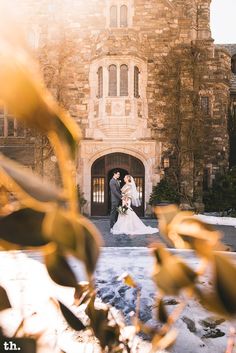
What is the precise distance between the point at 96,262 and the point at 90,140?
11.6 m

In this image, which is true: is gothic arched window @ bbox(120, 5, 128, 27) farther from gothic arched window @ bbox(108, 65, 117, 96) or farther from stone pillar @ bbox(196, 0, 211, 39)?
stone pillar @ bbox(196, 0, 211, 39)

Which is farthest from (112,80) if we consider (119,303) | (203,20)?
(119,303)

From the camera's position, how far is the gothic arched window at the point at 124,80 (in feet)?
37.2

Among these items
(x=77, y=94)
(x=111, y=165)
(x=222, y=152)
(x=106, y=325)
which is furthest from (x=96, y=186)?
(x=106, y=325)

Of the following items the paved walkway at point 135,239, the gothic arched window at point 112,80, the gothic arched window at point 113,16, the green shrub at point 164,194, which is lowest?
the paved walkway at point 135,239

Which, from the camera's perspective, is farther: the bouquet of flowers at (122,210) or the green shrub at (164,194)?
the green shrub at (164,194)

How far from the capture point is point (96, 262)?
0.99 ft

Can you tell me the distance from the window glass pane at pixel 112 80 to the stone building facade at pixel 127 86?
3 centimetres

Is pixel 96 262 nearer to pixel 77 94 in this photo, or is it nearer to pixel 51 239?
pixel 51 239

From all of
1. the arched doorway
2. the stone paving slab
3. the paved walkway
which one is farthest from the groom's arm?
the stone paving slab

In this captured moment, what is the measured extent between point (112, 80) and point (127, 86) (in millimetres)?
498

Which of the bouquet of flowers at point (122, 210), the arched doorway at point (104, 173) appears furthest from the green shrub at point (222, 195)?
the bouquet of flowers at point (122, 210)

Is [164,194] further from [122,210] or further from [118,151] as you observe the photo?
[122,210]

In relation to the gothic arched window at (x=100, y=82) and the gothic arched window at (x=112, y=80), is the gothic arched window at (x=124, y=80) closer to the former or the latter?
the gothic arched window at (x=112, y=80)
